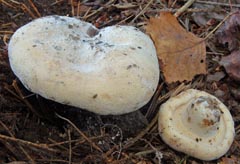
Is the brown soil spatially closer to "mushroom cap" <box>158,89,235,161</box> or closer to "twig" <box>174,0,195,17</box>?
"mushroom cap" <box>158,89,235,161</box>

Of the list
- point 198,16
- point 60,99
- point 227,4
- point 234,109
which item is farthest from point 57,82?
point 227,4

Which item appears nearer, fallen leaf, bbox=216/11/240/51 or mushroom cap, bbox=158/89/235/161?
mushroom cap, bbox=158/89/235/161

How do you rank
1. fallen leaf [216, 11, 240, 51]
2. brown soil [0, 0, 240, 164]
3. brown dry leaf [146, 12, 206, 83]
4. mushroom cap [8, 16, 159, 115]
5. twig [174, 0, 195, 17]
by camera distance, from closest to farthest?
mushroom cap [8, 16, 159, 115]
brown soil [0, 0, 240, 164]
brown dry leaf [146, 12, 206, 83]
fallen leaf [216, 11, 240, 51]
twig [174, 0, 195, 17]

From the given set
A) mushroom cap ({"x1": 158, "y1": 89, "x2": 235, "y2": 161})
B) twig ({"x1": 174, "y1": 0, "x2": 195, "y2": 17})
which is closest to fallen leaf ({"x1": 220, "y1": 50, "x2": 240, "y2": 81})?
mushroom cap ({"x1": 158, "y1": 89, "x2": 235, "y2": 161})

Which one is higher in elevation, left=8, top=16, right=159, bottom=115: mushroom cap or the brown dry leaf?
left=8, top=16, right=159, bottom=115: mushroom cap

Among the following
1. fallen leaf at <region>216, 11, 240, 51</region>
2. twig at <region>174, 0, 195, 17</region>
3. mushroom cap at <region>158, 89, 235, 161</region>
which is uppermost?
twig at <region>174, 0, 195, 17</region>

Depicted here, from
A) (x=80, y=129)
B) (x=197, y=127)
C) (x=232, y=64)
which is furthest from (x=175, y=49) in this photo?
(x=80, y=129)

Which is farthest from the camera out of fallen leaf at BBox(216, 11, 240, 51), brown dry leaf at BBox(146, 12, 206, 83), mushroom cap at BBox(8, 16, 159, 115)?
fallen leaf at BBox(216, 11, 240, 51)
